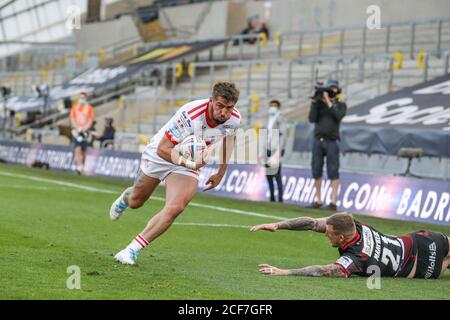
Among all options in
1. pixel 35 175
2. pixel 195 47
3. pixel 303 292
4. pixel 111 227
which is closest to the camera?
pixel 303 292

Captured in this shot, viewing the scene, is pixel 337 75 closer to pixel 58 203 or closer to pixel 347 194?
pixel 347 194

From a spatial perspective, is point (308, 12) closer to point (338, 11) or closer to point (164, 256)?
point (338, 11)

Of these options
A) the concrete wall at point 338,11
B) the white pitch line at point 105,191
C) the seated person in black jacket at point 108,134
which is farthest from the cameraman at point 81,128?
the concrete wall at point 338,11

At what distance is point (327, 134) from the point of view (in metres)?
21.4

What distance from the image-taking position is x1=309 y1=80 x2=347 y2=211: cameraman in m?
21.1

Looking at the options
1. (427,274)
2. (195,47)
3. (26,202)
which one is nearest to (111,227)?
(26,202)

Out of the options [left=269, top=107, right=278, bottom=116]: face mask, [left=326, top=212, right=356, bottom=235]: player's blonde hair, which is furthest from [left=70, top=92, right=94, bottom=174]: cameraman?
[left=326, top=212, right=356, bottom=235]: player's blonde hair

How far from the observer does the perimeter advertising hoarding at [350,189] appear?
19.1 m

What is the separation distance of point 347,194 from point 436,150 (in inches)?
87.3

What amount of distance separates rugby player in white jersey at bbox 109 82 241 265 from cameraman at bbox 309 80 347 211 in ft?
32.1

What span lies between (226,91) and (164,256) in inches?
90.2

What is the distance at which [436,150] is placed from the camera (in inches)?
879

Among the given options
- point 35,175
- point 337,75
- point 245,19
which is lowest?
point 35,175

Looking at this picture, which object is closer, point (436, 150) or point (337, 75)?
point (436, 150)
